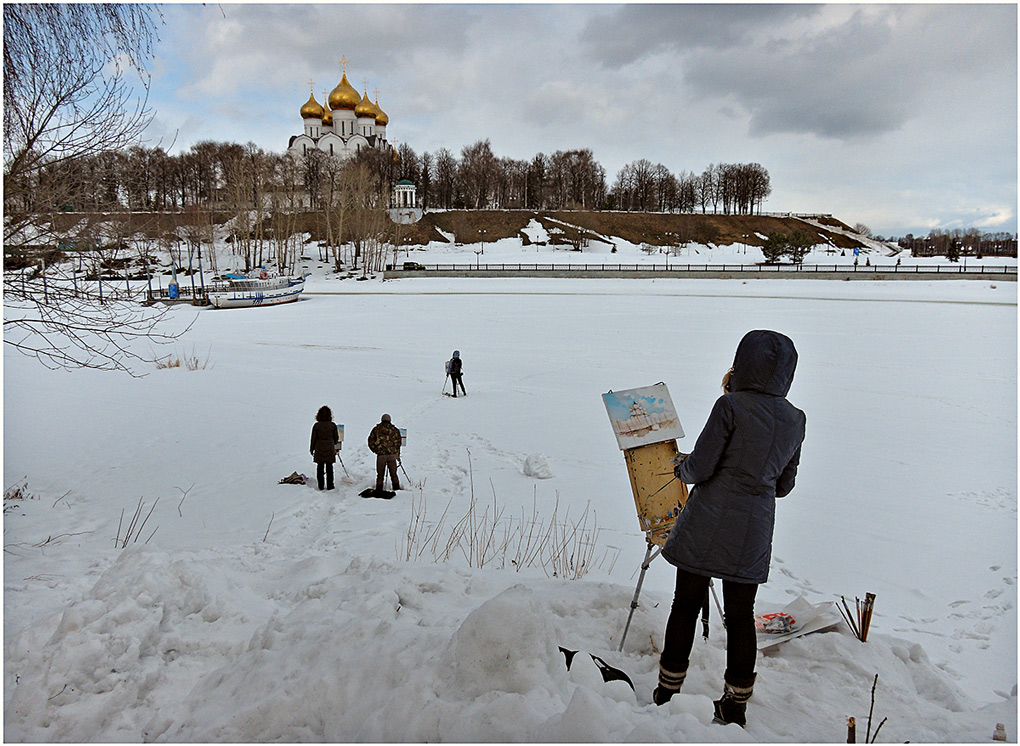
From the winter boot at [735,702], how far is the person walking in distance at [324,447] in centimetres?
639

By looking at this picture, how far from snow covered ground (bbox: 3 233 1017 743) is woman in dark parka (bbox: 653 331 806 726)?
278mm

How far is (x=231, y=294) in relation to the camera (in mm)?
39969

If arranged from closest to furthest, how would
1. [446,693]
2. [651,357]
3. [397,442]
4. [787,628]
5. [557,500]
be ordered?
[446,693], [787,628], [557,500], [397,442], [651,357]

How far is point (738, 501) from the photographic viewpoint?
3.09m

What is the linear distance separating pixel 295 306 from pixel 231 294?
4.73 meters

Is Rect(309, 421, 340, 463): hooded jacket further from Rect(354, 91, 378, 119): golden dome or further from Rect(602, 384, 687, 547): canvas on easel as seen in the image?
Rect(354, 91, 378, 119): golden dome

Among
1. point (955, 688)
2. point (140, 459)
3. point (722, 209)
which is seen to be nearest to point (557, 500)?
point (955, 688)

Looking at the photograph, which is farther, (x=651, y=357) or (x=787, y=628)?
(x=651, y=357)

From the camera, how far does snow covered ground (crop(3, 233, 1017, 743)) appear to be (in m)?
2.99

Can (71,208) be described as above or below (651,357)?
above

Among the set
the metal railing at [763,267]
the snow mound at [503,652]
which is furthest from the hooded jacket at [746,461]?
the metal railing at [763,267]

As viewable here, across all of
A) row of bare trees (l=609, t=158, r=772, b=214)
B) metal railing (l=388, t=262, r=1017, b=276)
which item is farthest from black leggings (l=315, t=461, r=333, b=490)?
row of bare trees (l=609, t=158, r=772, b=214)

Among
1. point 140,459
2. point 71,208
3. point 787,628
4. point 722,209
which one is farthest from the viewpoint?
point 722,209

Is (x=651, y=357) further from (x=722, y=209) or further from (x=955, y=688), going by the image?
(x=722, y=209)
